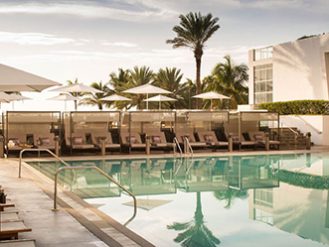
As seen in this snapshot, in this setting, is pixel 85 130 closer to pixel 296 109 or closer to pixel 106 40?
pixel 296 109

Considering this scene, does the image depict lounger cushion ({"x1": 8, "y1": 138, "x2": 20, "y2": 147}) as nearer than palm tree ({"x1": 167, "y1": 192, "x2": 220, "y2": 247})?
No

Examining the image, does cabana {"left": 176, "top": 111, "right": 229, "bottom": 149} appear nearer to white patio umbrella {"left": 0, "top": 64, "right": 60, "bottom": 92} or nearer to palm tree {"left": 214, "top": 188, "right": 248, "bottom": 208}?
palm tree {"left": 214, "top": 188, "right": 248, "bottom": 208}

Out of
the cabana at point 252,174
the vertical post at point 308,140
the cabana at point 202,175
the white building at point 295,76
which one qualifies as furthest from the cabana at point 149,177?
→ the white building at point 295,76

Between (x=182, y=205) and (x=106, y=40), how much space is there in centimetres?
3130

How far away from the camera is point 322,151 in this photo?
2498 cm

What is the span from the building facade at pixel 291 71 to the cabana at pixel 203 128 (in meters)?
8.39

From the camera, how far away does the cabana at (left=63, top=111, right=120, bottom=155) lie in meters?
23.2

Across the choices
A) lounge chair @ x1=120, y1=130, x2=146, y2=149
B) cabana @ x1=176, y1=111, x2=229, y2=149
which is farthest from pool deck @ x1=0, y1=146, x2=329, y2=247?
cabana @ x1=176, y1=111, x2=229, y2=149

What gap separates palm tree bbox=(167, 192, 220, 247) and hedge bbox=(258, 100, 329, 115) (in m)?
20.3

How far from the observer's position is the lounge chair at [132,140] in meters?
23.7

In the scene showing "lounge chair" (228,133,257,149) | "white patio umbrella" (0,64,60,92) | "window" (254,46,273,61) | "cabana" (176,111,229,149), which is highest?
"window" (254,46,273,61)

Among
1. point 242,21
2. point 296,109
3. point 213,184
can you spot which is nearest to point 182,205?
point 213,184

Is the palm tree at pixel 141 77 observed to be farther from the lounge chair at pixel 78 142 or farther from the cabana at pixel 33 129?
the cabana at pixel 33 129

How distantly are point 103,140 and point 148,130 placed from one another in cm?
245
